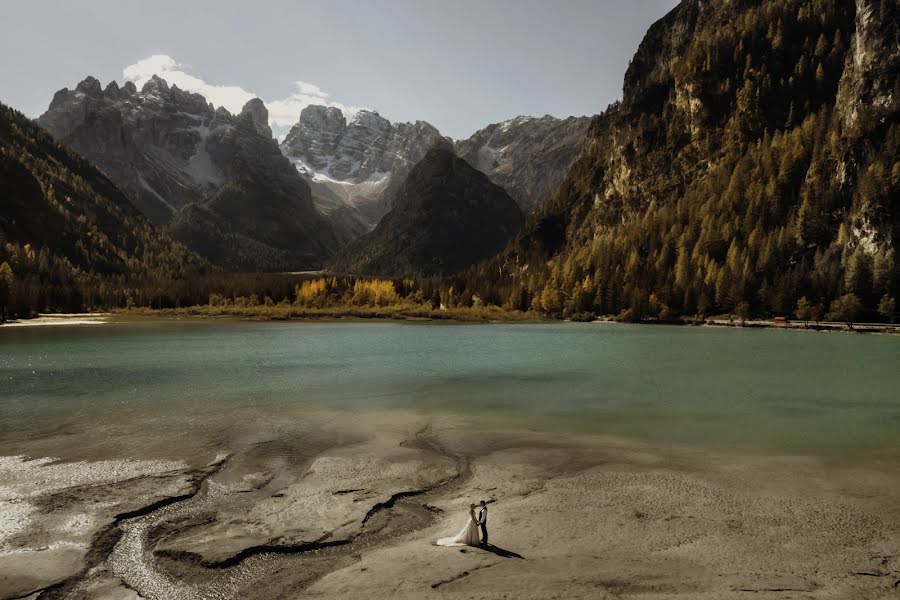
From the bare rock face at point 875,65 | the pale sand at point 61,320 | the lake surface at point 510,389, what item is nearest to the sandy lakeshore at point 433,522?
the lake surface at point 510,389

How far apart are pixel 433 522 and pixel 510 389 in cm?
3153

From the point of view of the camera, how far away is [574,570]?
1531 centimetres

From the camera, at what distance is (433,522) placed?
19297 millimetres

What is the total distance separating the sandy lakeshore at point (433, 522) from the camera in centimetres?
1484

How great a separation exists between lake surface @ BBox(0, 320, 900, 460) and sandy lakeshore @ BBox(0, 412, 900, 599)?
5.87 meters

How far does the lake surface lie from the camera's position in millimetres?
34125

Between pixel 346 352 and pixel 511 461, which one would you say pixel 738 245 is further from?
pixel 511 461

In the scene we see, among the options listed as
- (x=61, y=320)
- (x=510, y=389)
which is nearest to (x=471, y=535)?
(x=510, y=389)

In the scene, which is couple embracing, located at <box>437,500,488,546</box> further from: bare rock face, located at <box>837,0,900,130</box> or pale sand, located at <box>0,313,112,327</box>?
bare rock face, located at <box>837,0,900,130</box>

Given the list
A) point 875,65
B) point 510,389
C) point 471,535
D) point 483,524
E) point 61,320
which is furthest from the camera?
point 875,65

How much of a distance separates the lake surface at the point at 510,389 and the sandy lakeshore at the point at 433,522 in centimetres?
587

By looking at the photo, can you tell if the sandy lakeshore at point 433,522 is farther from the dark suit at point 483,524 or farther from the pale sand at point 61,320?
the pale sand at point 61,320

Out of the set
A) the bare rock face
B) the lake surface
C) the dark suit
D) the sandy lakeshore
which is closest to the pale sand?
the lake surface

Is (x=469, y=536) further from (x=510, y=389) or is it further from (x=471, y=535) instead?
(x=510, y=389)
